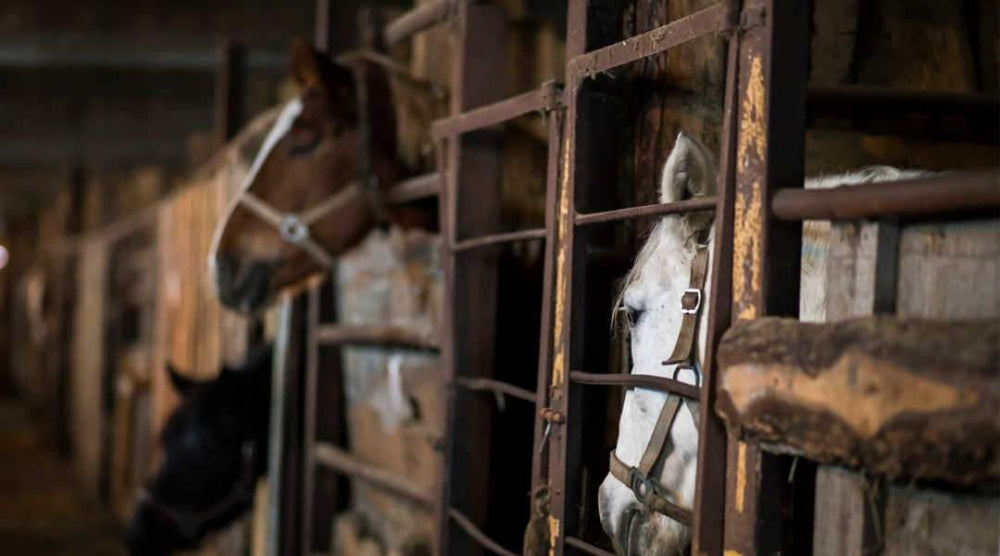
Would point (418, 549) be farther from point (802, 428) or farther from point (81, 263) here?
point (81, 263)

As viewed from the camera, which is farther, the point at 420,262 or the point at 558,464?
the point at 420,262

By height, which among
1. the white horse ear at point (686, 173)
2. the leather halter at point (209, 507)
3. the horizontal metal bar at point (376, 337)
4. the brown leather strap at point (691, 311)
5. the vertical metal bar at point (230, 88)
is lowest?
the leather halter at point (209, 507)

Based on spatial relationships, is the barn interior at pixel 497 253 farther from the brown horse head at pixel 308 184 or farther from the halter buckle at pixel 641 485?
the halter buckle at pixel 641 485

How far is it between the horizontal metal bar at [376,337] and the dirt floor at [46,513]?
4727 millimetres

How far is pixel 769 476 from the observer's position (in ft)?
5.78

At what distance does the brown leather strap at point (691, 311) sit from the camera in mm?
2039

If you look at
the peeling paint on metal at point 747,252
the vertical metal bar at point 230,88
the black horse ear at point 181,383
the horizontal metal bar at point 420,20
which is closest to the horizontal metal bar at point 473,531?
the peeling paint on metal at point 747,252

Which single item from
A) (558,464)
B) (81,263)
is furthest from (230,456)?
(81,263)

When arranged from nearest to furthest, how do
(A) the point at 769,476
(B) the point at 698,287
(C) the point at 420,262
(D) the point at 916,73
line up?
(A) the point at 769,476, (B) the point at 698,287, (D) the point at 916,73, (C) the point at 420,262

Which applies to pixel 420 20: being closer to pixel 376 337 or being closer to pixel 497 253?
pixel 497 253

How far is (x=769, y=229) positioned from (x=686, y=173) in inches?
15.1

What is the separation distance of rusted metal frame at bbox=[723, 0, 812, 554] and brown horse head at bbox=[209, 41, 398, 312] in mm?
2301

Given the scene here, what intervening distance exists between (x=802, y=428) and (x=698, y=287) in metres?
0.53

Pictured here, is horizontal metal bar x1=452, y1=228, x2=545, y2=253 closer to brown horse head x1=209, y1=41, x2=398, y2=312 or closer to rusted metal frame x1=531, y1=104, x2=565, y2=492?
rusted metal frame x1=531, y1=104, x2=565, y2=492
